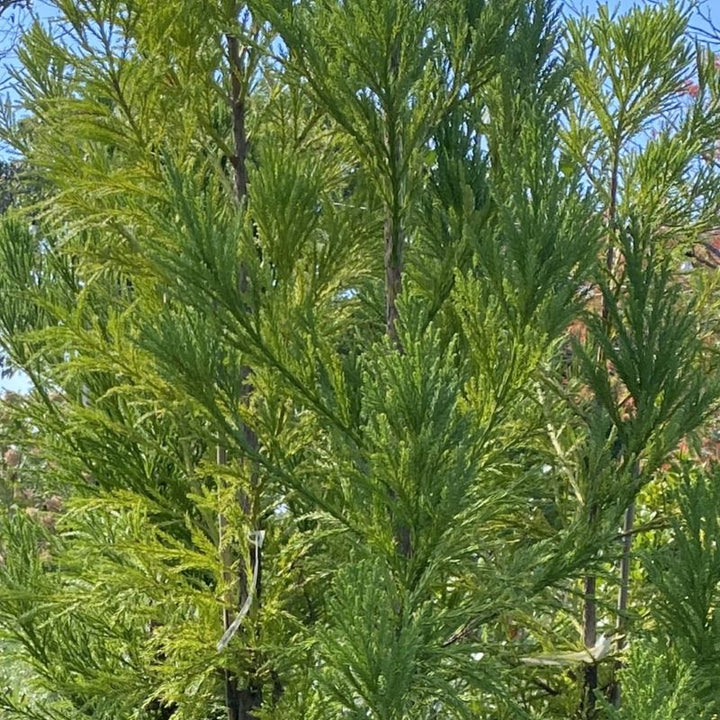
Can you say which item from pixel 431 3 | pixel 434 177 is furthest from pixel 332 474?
pixel 431 3

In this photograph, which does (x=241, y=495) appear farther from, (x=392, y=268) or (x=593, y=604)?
(x=593, y=604)

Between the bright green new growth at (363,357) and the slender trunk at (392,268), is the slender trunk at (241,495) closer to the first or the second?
the bright green new growth at (363,357)

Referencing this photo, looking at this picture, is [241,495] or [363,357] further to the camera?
[241,495]

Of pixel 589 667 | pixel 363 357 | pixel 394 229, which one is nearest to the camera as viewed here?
pixel 363 357

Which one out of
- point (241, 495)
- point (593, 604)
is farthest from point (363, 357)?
point (593, 604)

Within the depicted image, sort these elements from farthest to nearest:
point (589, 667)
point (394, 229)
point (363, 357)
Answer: point (589, 667) → point (394, 229) → point (363, 357)

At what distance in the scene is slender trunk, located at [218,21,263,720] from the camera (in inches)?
98.6

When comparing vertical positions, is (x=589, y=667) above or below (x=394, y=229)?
below

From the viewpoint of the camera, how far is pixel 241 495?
262 cm

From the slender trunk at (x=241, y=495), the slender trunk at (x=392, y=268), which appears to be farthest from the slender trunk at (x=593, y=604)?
→ the slender trunk at (x=241, y=495)

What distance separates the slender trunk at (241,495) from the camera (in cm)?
250

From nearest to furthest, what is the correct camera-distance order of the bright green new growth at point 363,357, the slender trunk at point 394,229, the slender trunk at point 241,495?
the bright green new growth at point 363,357
the slender trunk at point 394,229
the slender trunk at point 241,495

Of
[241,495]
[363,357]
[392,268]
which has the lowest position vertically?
[241,495]

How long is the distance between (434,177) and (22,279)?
52.9 inches
